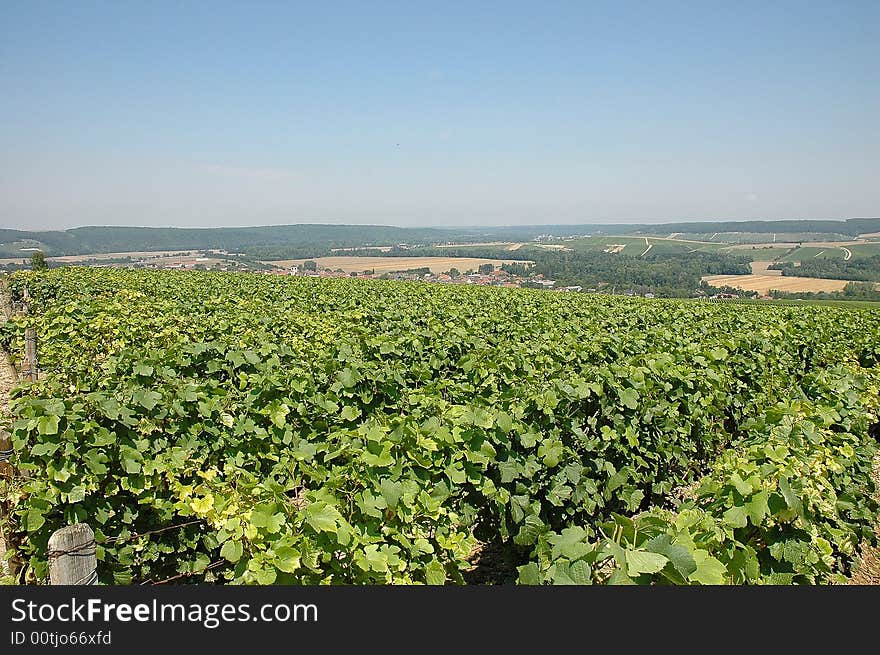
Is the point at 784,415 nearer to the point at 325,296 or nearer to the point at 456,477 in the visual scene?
the point at 456,477

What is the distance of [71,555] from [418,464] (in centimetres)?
174

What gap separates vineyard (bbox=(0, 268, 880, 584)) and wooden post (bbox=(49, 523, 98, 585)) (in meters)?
0.50

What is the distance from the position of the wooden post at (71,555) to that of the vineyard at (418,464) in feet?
1.64

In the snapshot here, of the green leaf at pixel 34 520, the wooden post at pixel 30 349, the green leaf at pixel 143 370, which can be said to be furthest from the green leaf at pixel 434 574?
the wooden post at pixel 30 349

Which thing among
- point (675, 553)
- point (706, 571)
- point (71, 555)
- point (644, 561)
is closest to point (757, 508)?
point (706, 571)

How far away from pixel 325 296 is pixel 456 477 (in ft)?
43.3

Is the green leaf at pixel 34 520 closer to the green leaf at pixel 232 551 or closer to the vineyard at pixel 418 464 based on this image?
the vineyard at pixel 418 464

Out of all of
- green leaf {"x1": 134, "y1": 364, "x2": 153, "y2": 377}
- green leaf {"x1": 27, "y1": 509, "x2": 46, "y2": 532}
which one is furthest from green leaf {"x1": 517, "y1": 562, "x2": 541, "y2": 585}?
green leaf {"x1": 134, "y1": 364, "x2": 153, "y2": 377}

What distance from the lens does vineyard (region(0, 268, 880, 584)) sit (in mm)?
2617

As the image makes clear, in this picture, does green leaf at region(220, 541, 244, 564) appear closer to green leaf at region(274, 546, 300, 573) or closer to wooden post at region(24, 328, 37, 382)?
green leaf at region(274, 546, 300, 573)

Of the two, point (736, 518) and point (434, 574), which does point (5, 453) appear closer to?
point (434, 574)

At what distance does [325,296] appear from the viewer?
15992mm

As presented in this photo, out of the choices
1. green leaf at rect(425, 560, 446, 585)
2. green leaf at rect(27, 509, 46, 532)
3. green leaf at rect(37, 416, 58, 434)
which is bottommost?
green leaf at rect(425, 560, 446, 585)

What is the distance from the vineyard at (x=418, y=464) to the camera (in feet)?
8.59
